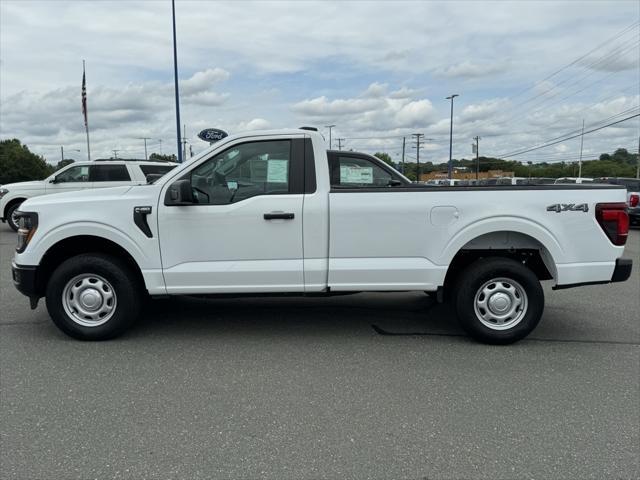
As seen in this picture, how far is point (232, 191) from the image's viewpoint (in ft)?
15.9

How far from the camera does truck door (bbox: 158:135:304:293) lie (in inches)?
187

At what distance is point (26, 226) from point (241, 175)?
6.77 ft

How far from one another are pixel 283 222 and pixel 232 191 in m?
0.56

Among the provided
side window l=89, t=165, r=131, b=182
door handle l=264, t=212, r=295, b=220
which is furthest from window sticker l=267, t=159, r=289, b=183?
side window l=89, t=165, r=131, b=182

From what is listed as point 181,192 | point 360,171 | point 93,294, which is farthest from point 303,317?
point 360,171

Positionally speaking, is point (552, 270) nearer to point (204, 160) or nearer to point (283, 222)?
point (283, 222)

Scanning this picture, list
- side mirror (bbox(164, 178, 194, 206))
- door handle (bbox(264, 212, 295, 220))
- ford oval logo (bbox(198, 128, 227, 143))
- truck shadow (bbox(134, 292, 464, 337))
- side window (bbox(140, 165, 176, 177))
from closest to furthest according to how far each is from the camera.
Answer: side mirror (bbox(164, 178, 194, 206)), door handle (bbox(264, 212, 295, 220)), truck shadow (bbox(134, 292, 464, 337)), ford oval logo (bbox(198, 128, 227, 143)), side window (bbox(140, 165, 176, 177))

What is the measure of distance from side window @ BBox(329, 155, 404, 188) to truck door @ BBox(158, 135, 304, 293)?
2752 mm

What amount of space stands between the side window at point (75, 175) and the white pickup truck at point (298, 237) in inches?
402

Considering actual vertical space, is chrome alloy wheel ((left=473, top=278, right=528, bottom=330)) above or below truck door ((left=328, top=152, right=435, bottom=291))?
below

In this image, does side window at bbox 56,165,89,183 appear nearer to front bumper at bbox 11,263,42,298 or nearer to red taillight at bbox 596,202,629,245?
front bumper at bbox 11,263,42,298

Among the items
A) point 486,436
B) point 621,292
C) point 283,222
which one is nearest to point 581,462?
point 486,436

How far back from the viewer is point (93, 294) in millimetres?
4902

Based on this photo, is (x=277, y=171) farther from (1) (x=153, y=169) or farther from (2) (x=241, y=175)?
(1) (x=153, y=169)
